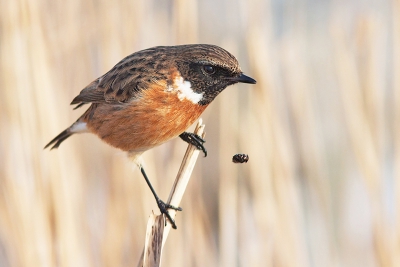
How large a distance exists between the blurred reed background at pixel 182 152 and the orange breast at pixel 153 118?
0.23 m

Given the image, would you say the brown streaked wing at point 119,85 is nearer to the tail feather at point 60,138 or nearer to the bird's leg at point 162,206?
the tail feather at point 60,138

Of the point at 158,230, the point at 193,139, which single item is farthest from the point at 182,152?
the point at 158,230

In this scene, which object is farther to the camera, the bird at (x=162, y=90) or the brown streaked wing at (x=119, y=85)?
the brown streaked wing at (x=119, y=85)

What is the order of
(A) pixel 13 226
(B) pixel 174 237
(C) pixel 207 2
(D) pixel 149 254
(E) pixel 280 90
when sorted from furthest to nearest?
(C) pixel 207 2
(E) pixel 280 90
(B) pixel 174 237
(A) pixel 13 226
(D) pixel 149 254

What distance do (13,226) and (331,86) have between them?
2972mm

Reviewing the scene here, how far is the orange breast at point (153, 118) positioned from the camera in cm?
304

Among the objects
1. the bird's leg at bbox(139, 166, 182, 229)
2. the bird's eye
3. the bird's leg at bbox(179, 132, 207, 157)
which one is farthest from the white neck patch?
the bird's leg at bbox(139, 166, 182, 229)

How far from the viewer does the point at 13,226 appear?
308cm

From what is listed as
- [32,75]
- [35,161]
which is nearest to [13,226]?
[35,161]

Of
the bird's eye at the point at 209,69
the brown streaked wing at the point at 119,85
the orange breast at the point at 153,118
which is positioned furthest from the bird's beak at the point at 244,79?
the brown streaked wing at the point at 119,85

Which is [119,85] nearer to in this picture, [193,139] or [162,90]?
[162,90]

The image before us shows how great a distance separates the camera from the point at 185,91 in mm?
3084

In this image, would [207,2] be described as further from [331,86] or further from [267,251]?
[267,251]

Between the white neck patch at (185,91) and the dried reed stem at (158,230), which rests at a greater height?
the white neck patch at (185,91)
